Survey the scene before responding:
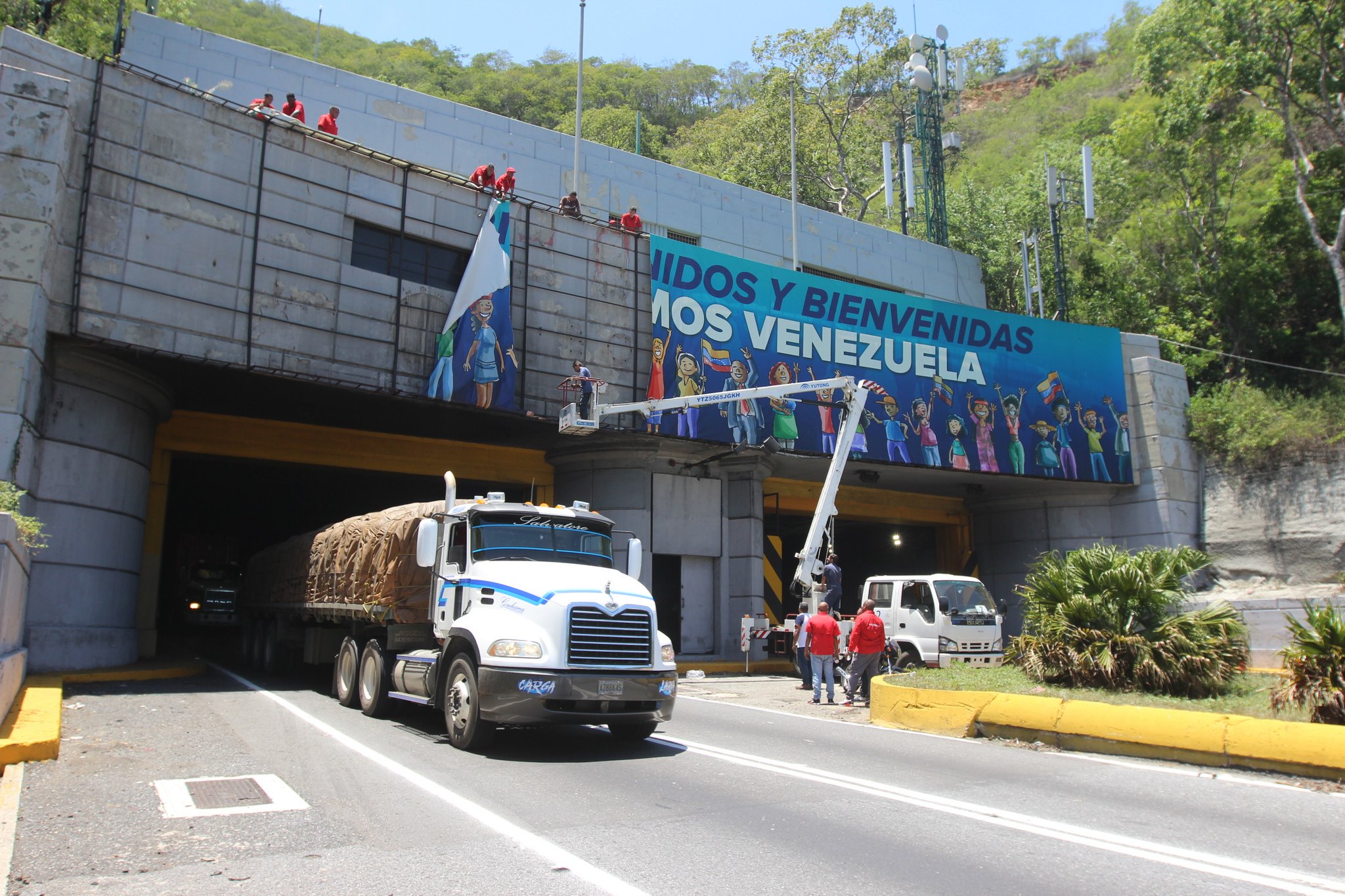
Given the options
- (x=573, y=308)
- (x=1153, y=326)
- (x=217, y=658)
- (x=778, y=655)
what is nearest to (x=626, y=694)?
(x=573, y=308)

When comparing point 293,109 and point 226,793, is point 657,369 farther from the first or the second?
point 226,793

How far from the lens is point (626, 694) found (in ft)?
30.9

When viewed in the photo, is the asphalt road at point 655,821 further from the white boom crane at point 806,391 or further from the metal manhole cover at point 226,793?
the white boom crane at point 806,391

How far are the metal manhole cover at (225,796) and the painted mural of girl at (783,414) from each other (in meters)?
17.8

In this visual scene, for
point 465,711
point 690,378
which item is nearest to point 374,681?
point 465,711

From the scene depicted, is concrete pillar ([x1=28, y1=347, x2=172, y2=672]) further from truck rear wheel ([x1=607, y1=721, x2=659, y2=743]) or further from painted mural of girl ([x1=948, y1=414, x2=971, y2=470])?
painted mural of girl ([x1=948, y1=414, x2=971, y2=470])

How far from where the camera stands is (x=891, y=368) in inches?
1073

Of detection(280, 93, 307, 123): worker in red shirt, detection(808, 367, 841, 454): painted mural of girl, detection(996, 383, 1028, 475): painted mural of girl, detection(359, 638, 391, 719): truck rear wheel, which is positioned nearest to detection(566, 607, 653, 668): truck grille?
detection(359, 638, 391, 719): truck rear wheel

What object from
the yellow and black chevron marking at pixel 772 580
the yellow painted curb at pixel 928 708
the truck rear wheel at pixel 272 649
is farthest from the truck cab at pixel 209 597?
the yellow painted curb at pixel 928 708

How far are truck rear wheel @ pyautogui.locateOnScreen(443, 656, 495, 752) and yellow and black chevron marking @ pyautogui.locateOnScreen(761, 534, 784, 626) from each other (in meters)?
15.8

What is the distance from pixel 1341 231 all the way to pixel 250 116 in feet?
109

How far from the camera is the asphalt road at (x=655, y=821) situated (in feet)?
17.4

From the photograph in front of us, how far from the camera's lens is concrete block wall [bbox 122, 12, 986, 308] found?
23.2m

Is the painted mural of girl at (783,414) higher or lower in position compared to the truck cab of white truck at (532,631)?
higher
